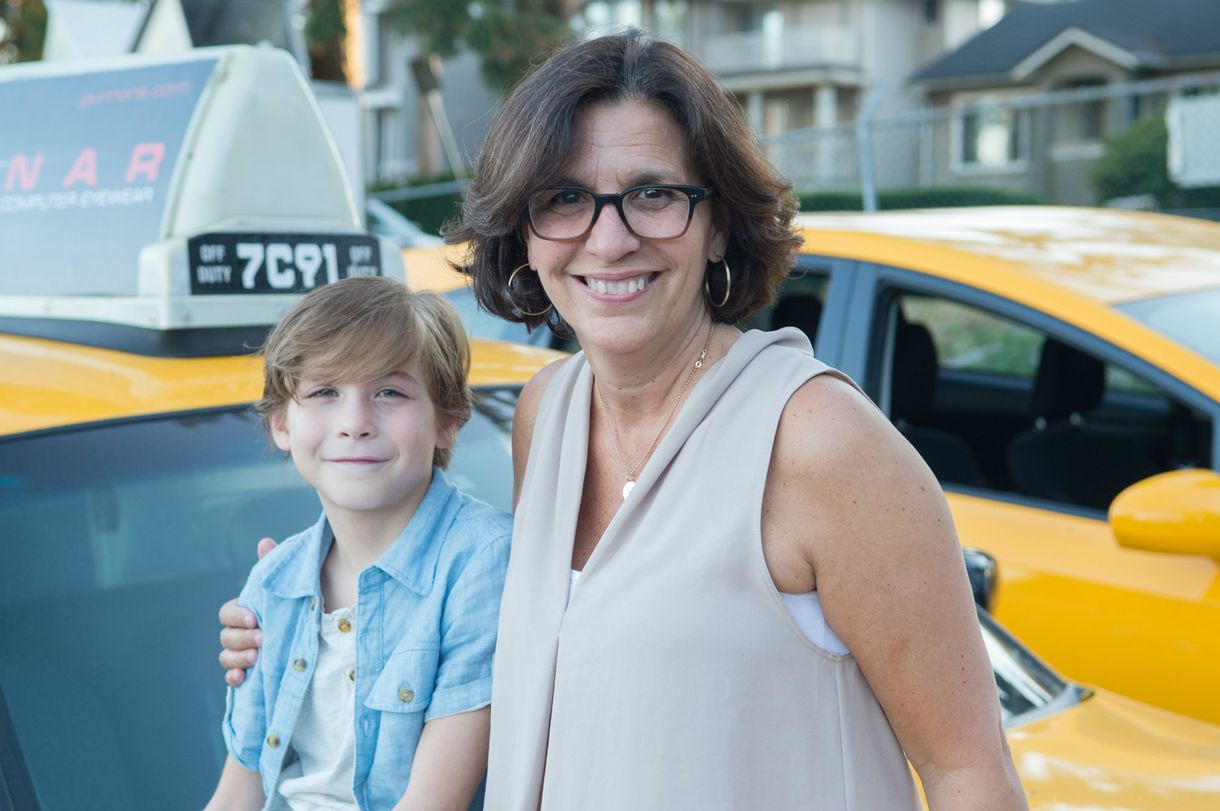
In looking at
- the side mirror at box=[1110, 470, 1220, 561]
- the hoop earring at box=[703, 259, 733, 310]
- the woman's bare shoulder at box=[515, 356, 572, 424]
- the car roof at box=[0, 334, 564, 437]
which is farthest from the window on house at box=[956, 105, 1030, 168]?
the hoop earring at box=[703, 259, 733, 310]

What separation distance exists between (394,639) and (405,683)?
0.07m

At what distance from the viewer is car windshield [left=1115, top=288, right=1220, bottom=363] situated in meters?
3.29

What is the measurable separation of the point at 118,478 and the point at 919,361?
8.63 feet

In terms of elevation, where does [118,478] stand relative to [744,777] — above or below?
above

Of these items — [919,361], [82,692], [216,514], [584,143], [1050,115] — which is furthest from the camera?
[1050,115]

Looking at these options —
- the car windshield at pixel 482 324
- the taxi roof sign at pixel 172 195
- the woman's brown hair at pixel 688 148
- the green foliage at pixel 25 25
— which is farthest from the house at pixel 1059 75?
the woman's brown hair at pixel 688 148

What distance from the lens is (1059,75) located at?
97.6 ft

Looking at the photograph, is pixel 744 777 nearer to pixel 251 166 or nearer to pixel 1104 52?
pixel 251 166

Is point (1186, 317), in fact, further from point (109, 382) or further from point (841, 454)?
point (109, 382)

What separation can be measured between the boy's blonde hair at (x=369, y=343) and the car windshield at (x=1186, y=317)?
2.02 metres

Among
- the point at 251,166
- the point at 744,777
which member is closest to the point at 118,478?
the point at 251,166

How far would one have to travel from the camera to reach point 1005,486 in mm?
4480

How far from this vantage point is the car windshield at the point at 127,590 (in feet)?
6.89

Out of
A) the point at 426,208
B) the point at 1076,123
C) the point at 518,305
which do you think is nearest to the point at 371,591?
the point at 518,305
